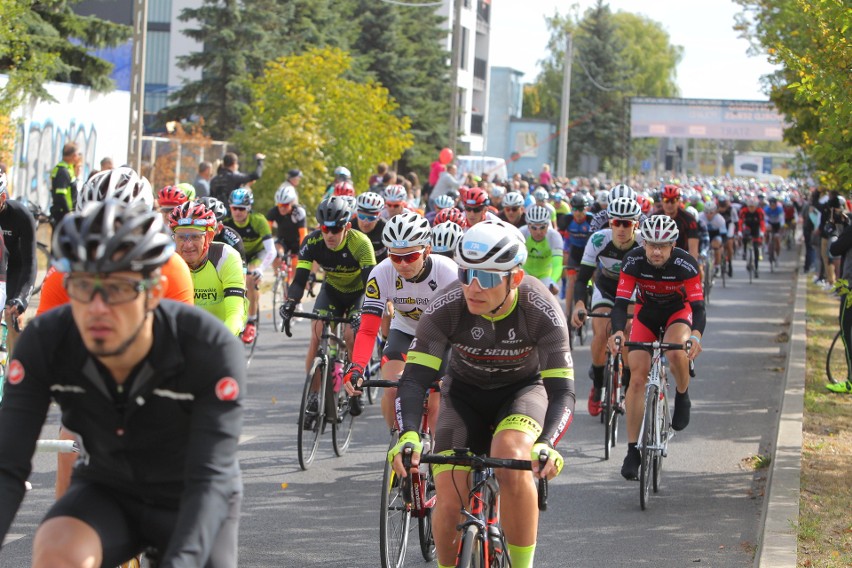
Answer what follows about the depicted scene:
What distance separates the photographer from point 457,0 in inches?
1307

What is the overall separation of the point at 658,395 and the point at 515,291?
386 centimetres

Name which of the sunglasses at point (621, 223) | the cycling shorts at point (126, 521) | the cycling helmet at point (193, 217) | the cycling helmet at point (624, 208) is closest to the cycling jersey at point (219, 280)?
the cycling helmet at point (193, 217)

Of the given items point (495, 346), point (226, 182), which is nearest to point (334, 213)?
point (495, 346)

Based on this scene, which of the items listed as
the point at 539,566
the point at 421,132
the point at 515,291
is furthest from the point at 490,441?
the point at 421,132

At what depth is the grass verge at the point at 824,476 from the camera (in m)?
7.51

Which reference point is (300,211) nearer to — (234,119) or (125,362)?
(125,362)

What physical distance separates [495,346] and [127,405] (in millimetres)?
2387

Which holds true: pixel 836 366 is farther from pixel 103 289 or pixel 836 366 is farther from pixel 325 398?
pixel 103 289

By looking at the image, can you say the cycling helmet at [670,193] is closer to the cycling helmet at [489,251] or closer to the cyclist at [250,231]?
Answer: the cyclist at [250,231]

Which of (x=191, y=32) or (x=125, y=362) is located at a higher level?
(x=191, y=32)

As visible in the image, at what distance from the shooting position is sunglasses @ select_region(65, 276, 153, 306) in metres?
3.55

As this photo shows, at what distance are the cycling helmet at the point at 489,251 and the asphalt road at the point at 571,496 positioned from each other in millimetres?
2463

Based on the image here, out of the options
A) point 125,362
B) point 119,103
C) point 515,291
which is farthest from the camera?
point 119,103

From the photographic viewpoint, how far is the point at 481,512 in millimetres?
5254
